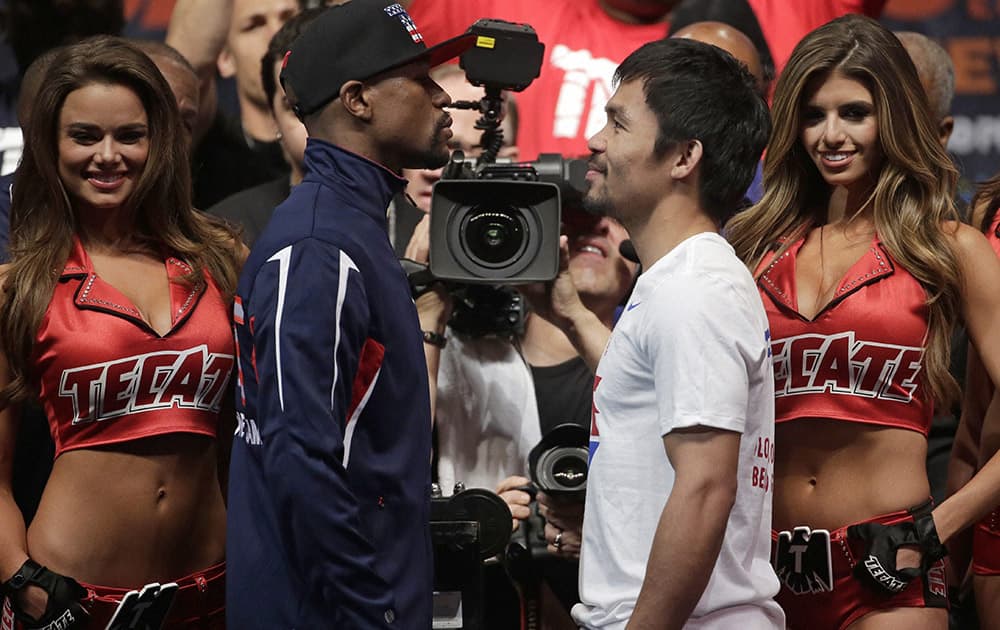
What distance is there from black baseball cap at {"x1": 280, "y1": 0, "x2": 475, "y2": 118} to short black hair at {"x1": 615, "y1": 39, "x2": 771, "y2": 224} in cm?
40

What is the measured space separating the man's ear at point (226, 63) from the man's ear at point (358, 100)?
2.42 m

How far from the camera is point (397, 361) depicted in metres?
2.01

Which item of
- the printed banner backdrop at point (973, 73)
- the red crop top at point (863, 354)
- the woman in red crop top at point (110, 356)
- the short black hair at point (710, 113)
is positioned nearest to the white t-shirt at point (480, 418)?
the woman in red crop top at point (110, 356)

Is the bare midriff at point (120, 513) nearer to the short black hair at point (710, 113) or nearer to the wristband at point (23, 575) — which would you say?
the wristband at point (23, 575)

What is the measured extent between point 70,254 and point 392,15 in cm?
89

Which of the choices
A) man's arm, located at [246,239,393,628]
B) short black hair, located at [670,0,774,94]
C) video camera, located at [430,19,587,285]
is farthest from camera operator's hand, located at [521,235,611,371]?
short black hair, located at [670,0,774,94]

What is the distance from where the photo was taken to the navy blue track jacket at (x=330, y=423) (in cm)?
183

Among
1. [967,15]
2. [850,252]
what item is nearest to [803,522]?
[850,252]

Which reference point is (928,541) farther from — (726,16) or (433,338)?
(726,16)

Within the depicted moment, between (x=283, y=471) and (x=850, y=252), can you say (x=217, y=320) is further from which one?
(x=850, y=252)

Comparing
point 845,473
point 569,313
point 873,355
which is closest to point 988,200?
point 873,355

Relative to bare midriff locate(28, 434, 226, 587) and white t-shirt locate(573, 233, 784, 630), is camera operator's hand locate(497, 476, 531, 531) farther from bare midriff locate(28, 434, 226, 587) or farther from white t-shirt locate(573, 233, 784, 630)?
Result: white t-shirt locate(573, 233, 784, 630)

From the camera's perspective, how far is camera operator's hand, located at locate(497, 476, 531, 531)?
2834 mm

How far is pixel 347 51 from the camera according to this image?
210 centimetres
